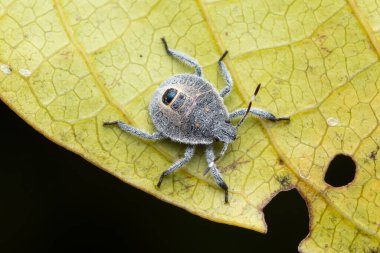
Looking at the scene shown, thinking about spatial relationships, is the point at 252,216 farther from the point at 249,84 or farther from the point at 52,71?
the point at 52,71

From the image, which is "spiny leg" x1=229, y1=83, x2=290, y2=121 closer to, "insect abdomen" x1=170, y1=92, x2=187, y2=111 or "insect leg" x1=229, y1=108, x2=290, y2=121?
"insect leg" x1=229, y1=108, x2=290, y2=121

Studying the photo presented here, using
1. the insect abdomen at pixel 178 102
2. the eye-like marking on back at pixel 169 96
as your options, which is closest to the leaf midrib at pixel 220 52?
the eye-like marking on back at pixel 169 96

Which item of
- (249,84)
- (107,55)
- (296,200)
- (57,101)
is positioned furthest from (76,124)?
(296,200)

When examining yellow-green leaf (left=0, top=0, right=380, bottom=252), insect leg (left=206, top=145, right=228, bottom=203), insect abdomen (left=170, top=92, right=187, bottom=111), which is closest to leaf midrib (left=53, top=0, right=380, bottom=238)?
yellow-green leaf (left=0, top=0, right=380, bottom=252)

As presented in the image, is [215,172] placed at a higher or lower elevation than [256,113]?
lower

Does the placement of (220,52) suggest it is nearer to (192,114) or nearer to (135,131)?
(192,114)

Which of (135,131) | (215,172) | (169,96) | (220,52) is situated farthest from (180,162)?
(220,52)
